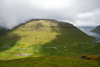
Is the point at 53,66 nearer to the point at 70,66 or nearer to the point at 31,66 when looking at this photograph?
the point at 70,66

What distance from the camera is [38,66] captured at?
49.2 metres

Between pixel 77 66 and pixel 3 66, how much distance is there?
51721 mm

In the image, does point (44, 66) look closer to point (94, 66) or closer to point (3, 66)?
point (3, 66)

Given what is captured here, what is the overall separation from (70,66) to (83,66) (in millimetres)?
8934

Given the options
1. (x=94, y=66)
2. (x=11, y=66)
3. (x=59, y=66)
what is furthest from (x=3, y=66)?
(x=94, y=66)

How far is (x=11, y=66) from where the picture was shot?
49.8 meters

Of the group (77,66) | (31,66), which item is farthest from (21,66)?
(77,66)

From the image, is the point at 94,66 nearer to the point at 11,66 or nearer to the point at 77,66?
the point at 77,66

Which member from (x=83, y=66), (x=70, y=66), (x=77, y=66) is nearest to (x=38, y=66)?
(x=70, y=66)

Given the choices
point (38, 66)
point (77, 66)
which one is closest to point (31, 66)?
point (38, 66)

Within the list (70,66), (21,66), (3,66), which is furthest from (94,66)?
(3,66)

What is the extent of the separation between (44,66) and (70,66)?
18.0 meters

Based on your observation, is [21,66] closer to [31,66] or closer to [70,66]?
[31,66]

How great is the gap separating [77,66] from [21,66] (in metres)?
39.0
